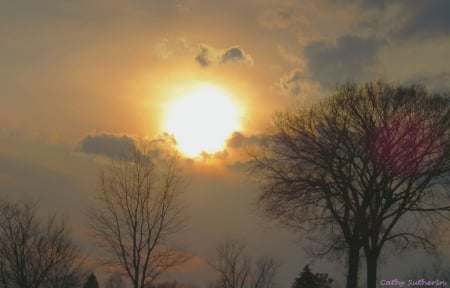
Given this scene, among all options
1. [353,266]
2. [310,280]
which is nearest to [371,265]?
[353,266]

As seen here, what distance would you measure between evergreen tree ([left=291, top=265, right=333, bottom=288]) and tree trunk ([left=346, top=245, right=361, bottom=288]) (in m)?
26.5

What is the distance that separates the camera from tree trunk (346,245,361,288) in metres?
30.6

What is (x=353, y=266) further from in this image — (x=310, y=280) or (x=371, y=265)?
(x=310, y=280)

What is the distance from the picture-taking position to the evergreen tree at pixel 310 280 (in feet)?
192

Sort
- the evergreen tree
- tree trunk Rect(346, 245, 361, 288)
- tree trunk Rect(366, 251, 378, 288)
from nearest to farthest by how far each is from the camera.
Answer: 1. tree trunk Rect(366, 251, 378, 288)
2. tree trunk Rect(346, 245, 361, 288)
3. the evergreen tree

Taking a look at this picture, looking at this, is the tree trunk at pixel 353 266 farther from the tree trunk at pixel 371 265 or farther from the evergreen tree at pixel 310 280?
the evergreen tree at pixel 310 280

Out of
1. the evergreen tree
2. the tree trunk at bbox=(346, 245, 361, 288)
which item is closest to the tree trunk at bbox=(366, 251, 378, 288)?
the tree trunk at bbox=(346, 245, 361, 288)

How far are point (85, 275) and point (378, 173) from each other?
44021 mm

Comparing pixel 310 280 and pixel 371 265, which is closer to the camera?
pixel 371 265

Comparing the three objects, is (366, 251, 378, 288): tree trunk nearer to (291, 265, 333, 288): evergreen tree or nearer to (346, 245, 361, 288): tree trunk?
(346, 245, 361, 288): tree trunk

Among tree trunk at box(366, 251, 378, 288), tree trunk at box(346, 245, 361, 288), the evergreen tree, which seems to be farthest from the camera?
the evergreen tree

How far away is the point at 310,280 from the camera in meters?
59.8

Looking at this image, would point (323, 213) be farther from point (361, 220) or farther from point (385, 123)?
point (385, 123)

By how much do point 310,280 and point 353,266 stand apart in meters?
29.9
